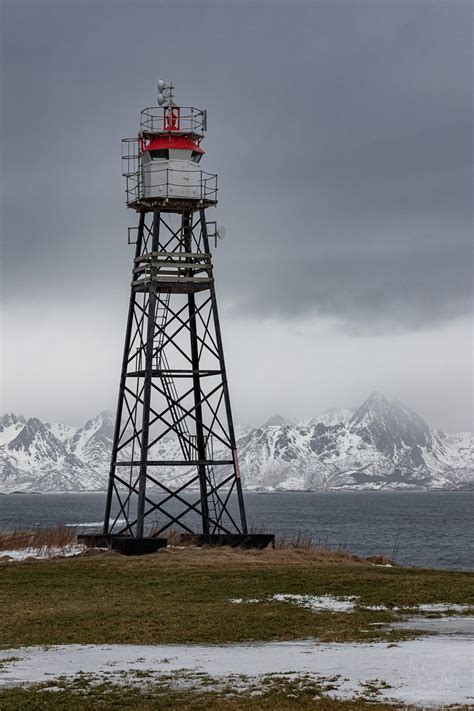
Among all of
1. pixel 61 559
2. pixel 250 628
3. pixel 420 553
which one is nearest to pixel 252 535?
pixel 61 559

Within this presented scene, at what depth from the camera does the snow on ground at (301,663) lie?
69.8 feet

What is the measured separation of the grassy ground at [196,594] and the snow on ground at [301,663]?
1.23 metres

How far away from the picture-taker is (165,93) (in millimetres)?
55594

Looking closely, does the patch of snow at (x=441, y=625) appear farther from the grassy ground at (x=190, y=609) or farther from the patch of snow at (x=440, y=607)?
the patch of snow at (x=440, y=607)

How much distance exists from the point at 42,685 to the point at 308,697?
478 cm

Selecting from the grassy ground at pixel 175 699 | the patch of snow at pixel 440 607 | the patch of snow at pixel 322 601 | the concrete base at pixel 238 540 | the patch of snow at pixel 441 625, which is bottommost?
the grassy ground at pixel 175 699

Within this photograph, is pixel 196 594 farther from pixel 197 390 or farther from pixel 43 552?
pixel 197 390

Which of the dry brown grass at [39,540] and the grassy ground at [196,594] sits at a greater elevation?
the dry brown grass at [39,540]

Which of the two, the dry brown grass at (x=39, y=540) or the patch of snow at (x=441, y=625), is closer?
the patch of snow at (x=441, y=625)

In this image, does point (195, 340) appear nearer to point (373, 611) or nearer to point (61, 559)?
point (61, 559)

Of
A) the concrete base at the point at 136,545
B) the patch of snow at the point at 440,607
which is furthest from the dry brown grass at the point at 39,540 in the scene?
the patch of snow at the point at 440,607

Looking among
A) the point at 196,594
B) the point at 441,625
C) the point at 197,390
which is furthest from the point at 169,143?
the point at 441,625

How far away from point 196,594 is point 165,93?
2740cm

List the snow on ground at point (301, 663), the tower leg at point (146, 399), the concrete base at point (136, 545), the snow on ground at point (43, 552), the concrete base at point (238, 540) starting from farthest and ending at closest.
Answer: the concrete base at point (238, 540) → the tower leg at point (146, 399) → the snow on ground at point (43, 552) → the concrete base at point (136, 545) → the snow on ground at point (301, 663)
